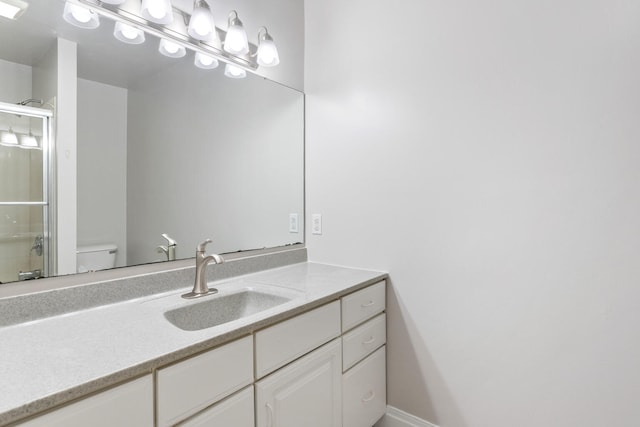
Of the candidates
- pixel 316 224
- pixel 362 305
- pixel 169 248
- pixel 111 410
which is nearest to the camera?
pixel 111 410

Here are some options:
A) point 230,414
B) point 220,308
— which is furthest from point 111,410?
point 220,308

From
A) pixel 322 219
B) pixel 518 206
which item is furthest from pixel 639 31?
pixel 322 219

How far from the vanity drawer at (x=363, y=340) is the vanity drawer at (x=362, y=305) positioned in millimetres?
37

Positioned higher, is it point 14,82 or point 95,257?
point 14,82

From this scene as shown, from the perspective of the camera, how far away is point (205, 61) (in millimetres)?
1620

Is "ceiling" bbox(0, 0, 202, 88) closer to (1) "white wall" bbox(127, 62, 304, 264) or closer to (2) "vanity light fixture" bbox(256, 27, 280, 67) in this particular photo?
(1) "white wall" bbox(127, 62, 304, 264)

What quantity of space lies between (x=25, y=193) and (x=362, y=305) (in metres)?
1.38

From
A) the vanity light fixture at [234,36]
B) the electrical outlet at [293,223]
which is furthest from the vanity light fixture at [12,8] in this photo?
the electrical outlet at [293,223]

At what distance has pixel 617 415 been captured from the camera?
47.4 inches

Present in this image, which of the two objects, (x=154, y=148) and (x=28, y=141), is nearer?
(x=28, y=141)

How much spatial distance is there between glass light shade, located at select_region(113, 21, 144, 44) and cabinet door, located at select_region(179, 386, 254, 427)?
55.6 inches

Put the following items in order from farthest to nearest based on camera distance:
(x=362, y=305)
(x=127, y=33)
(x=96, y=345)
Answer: (x=362, y=305) < (x=127, y=33) < (x=96, y=345)

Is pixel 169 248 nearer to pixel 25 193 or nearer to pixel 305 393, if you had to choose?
pixel 25 193

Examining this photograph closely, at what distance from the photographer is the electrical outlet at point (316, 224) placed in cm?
203
